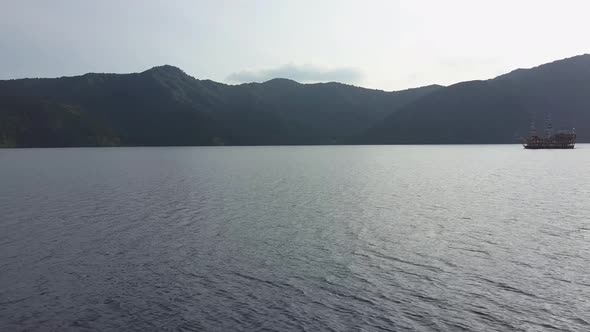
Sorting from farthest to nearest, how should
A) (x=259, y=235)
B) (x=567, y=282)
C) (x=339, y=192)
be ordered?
1. (x=339, y=192)
2. (x=259, y=235)
3. (x=567, y=282)

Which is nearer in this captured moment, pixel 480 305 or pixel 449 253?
pixel 480 305

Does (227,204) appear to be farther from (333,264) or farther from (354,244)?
(333,264)

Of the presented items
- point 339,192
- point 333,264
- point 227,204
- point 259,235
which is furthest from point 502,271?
point 339,192

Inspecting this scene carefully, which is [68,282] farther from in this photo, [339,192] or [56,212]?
[339,192]

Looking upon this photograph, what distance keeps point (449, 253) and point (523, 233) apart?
46.9 feet

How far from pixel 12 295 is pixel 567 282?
4094 centimetres

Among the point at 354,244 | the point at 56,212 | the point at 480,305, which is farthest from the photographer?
Result: the point at 56,212

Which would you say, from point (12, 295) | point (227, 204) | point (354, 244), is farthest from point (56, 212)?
point (354, 244)

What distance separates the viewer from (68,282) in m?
31.3

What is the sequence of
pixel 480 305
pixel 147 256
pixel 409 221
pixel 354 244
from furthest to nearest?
pixel 409 221 < pixel 354 244 < pixel 147 256 < pixel 480 305

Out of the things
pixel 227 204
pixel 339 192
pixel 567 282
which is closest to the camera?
pixel 567 282

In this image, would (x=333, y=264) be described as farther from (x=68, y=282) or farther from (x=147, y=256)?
(x=68, y=282)

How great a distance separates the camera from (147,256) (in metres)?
38.5

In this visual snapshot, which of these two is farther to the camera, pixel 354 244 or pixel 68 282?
pixel 354 244
